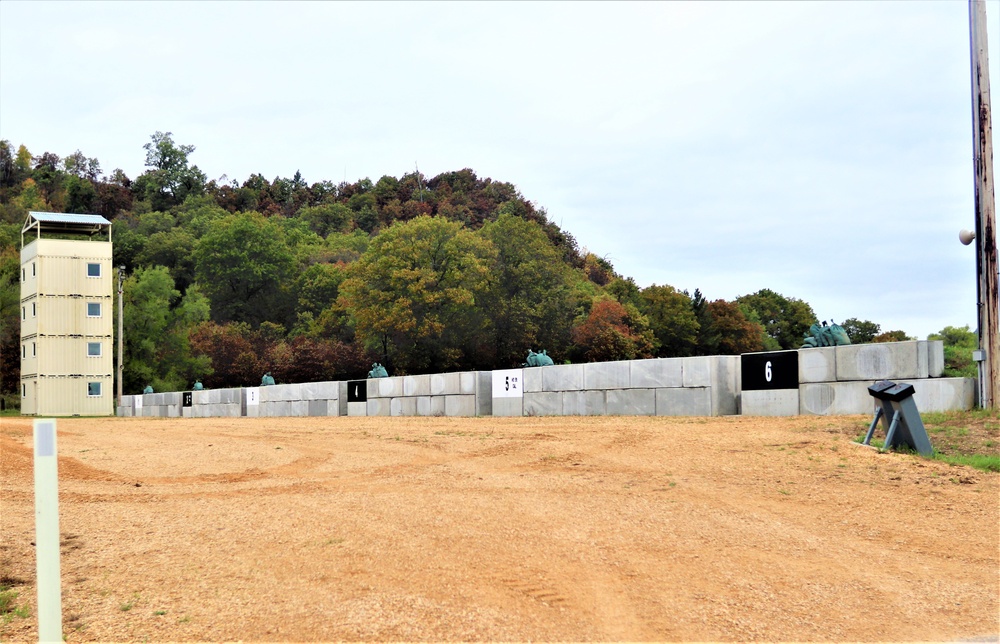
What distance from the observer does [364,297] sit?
64.0 m

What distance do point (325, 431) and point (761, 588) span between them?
17.4 metres

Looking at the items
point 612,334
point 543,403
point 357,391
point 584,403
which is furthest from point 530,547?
point 612,334

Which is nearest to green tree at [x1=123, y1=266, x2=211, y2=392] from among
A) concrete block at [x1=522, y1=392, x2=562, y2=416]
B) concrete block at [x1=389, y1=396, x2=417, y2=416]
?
concrete block at [x1=389, y1=396, x2=417, y2=416]

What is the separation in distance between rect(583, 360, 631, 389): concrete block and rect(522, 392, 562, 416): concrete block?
1.34 meters

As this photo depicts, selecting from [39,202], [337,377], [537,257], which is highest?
[39,202]

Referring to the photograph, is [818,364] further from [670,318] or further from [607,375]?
[670,318]

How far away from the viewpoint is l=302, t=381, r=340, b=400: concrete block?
37594mm

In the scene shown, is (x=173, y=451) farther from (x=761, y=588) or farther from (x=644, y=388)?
(x=761, y=588)

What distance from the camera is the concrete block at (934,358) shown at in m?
17.3

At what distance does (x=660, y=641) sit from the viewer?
595 cm

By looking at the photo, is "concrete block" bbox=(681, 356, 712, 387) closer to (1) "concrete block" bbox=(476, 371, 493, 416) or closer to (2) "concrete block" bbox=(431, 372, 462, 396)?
(1) "concrete block" bbox=(476, 371, 493, 416)

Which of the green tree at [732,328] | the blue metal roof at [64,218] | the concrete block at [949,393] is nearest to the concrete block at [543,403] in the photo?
the concrete block at [949,393]

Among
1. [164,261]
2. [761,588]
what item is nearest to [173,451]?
[761,588]

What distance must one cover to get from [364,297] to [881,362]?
→ 163ft
